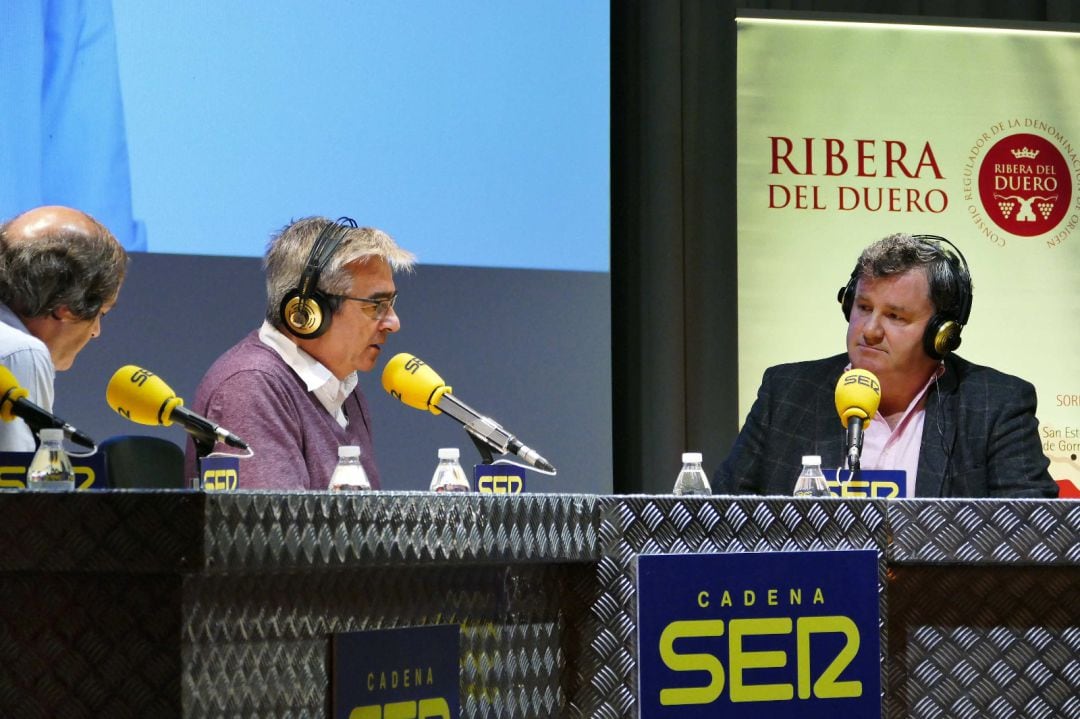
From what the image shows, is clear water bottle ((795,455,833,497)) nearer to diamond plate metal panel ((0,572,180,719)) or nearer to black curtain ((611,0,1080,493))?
diamond plate metal panel ((0,572,180,719))

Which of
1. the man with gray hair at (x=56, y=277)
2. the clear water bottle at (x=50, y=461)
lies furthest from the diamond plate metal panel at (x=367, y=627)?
the man with gray hair at (x=56, y=277)

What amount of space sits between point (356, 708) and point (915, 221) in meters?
3.48

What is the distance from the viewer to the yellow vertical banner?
4.25 metres

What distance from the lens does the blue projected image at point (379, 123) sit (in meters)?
3.54

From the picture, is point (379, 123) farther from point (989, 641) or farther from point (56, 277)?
point (989, 641)

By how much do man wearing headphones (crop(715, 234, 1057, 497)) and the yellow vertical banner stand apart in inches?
39.5

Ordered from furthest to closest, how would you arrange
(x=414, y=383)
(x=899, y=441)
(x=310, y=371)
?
(x=899, y=441), (x=310, y=371), (x=414, y=383)

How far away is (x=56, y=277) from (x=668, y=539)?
1784 millimetres

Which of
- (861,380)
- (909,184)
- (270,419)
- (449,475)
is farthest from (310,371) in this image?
(909,184)

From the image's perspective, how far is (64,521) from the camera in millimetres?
1050

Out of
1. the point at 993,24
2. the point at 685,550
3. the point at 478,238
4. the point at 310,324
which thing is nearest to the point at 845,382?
the point at 685,550

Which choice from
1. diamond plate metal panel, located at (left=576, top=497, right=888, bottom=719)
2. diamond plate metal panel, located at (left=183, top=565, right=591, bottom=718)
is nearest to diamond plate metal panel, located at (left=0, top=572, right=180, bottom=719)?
diamond plate metal panel, located at (left=183, top=565, right=591, bottom=718)

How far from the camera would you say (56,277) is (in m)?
2.73

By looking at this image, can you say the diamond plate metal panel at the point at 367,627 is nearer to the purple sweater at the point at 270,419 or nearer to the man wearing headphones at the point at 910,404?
the purple sweater at the point at 270,419
